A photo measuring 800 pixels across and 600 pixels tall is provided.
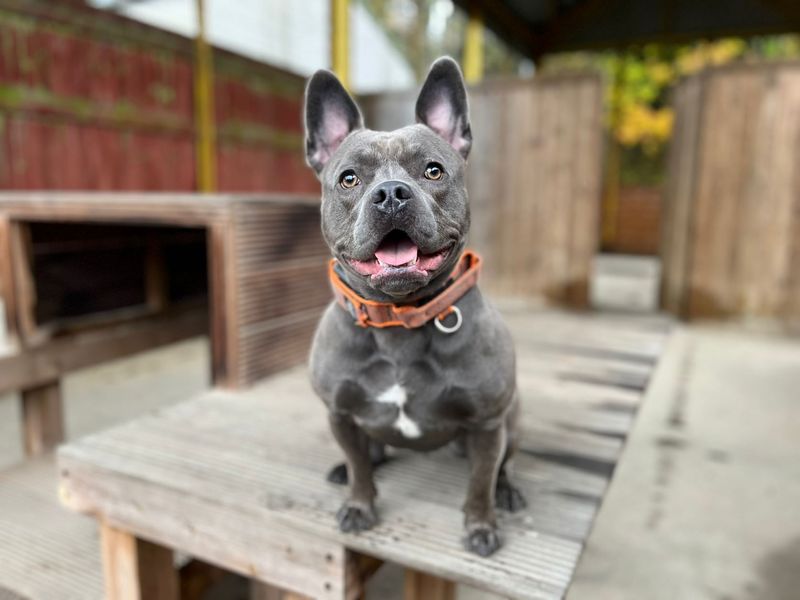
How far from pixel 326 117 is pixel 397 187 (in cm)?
37

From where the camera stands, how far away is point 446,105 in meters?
1.29

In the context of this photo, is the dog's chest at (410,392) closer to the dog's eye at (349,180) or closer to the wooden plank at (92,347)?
the dog's eye at (349,180)

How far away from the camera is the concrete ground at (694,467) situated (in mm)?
2428

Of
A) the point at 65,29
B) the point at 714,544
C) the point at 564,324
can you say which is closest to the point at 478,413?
the point at 714,544

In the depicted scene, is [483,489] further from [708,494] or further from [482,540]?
[708,494]

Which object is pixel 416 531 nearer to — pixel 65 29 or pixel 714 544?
pixel 714 544

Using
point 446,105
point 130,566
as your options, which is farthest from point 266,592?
point 446,105

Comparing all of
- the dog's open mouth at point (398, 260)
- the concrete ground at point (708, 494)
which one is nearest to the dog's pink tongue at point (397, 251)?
the dog's open mouth at point (398, 260)

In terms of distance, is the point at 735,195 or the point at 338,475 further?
the point at 735,195

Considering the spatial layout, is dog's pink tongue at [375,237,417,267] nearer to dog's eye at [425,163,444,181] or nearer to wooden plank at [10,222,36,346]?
dog's eye at [425,163,444,181]

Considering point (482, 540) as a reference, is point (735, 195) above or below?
above

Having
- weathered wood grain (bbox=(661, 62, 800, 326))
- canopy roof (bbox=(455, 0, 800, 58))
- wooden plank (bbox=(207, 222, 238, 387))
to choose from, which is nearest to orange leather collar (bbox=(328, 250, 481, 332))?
wooden plank (bbox=(207, 222, 238, 387))

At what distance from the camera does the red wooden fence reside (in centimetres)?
379

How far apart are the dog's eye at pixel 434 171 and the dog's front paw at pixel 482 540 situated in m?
0.79
